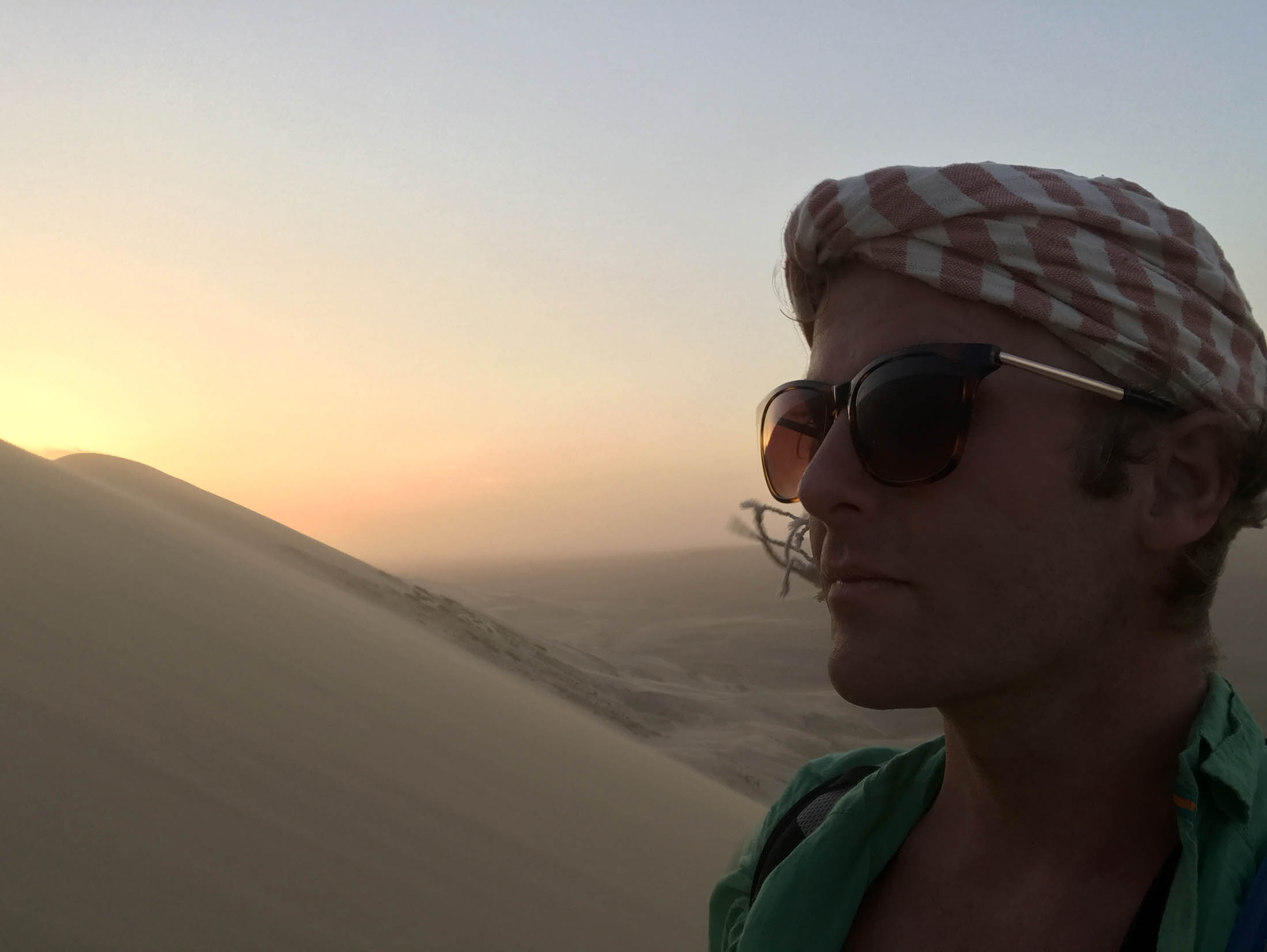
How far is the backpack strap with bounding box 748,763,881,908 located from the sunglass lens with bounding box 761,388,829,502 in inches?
23.6

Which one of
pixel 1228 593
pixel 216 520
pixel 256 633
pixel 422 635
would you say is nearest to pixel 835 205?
pixel 256 633

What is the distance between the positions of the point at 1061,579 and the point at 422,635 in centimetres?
798

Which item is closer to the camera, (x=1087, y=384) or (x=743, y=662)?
(x=1087, y=384)

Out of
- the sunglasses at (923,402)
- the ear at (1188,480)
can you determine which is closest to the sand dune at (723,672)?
the sunglasses at (923,402)

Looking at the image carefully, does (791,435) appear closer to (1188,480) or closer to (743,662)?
(1188,480)

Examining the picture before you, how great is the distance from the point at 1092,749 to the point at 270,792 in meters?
2.35

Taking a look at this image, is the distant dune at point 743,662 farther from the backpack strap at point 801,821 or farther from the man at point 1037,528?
the man at point 1037,528

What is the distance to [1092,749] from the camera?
50.9 inches

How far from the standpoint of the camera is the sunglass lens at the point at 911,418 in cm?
131

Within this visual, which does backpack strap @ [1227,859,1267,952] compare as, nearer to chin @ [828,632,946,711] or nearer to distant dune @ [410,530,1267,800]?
chin @ [828,632,946,711]

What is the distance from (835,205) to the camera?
1.54m

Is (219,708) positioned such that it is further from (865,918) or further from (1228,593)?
(1228,593)

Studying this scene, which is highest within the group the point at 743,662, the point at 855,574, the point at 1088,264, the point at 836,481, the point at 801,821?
the point at 1088,264

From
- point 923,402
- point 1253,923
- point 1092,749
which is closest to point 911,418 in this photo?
point 923,402
